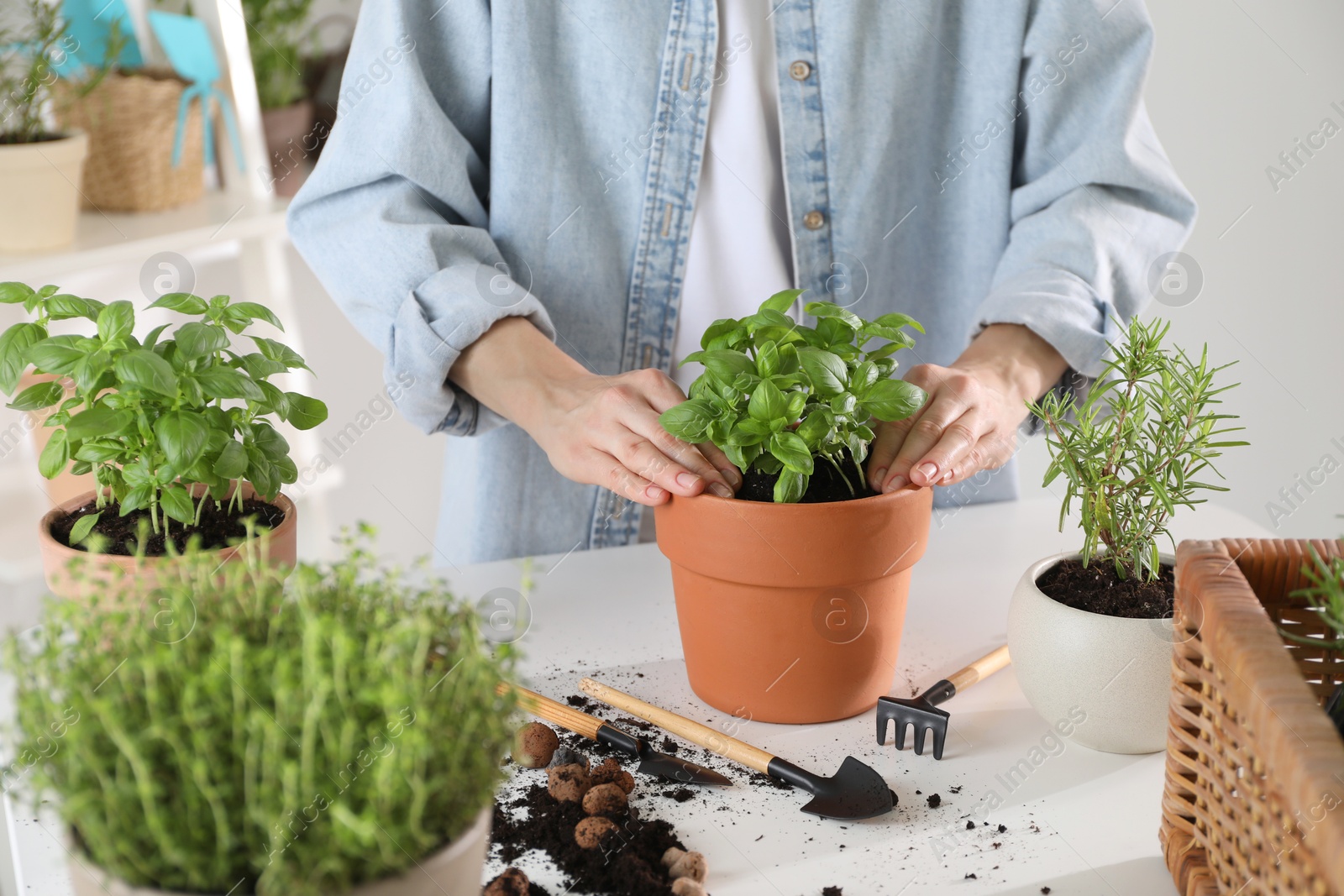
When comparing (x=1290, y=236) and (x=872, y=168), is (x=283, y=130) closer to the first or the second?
(x=872, y=168)

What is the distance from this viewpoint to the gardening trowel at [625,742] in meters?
0.78

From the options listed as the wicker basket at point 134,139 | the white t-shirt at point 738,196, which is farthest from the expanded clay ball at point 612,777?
the wicker basket at point 134,139

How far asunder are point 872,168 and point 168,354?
88 cm

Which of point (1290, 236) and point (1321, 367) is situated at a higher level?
point (1290, 236)

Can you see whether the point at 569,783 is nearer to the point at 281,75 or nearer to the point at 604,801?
the point at 604,801

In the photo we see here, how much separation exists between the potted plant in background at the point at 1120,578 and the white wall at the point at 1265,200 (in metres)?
1.86

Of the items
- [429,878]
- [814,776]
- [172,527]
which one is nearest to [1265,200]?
[814,776]

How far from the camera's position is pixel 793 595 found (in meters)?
0.81

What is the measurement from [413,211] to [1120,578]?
832 millimetres

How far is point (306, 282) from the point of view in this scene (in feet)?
9.02

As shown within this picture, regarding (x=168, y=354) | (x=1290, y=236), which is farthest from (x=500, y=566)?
(x=1290, y=236)

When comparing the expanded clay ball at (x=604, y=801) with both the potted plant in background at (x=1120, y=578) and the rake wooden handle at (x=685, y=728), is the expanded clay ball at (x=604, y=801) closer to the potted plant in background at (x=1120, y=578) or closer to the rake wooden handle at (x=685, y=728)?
the rake wooden handle at (x=685, y=728)

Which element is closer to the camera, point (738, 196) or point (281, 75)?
point (738, 196)

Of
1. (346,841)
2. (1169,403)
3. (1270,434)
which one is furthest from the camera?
(1270,434)
